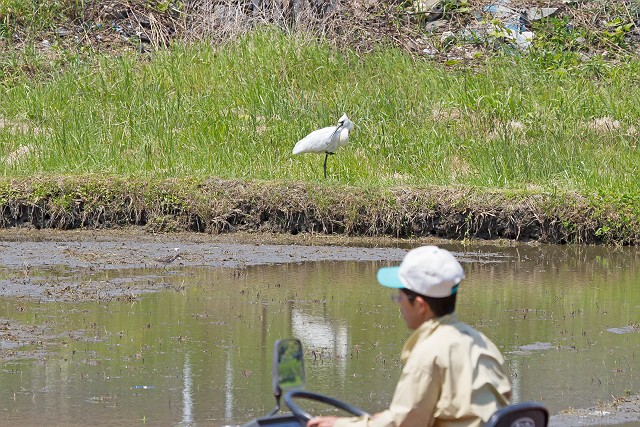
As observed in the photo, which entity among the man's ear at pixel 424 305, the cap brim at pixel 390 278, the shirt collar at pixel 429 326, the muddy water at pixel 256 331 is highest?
the cap brim at pixel 390 278

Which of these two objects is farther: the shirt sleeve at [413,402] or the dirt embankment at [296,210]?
the dirt embankment at [296,210]

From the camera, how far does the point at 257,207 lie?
1152 centimetres

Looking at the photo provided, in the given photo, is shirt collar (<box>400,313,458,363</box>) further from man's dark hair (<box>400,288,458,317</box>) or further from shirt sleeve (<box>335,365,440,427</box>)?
shirt sleeve (<box>335,365,440,427</box>)

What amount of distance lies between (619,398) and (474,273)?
388 cm

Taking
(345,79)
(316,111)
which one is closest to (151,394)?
(316,111)

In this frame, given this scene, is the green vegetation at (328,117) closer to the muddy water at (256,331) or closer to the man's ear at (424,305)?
the muddy water at (256,331)

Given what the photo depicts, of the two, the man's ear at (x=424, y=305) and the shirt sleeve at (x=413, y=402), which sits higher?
the man's ear at (x=424, y=305)

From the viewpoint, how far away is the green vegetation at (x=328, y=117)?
1235cm

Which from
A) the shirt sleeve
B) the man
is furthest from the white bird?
the shirt sleeve

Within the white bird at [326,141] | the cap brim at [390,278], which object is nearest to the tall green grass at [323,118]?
the white bird at [326,141]

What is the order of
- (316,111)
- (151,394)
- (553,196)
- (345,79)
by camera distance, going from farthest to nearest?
(345,79), (316,111), (553,196), (151,394)

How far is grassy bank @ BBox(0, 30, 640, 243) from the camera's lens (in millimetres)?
12109

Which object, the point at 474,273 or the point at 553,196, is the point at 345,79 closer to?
the point at 553,196

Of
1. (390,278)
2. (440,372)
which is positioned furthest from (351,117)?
(440,372)
